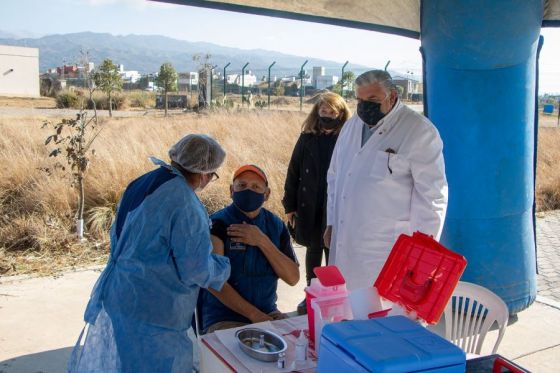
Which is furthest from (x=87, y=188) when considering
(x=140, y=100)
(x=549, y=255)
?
(x=140, y=100)

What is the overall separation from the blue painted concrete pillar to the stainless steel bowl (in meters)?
2.40

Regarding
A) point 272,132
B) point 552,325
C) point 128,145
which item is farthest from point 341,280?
point 272,132

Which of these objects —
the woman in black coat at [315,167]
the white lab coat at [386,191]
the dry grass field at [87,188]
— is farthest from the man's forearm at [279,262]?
the dry grass field at [87,188]

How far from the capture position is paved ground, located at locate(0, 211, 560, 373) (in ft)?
11.8

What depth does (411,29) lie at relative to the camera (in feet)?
15.6

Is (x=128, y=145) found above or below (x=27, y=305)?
above

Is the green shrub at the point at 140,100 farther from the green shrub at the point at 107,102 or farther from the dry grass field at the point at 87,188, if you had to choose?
the dry grass field at the point at 87,188

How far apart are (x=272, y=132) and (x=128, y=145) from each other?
12.0 ft

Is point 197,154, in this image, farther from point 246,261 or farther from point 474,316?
point 474,316

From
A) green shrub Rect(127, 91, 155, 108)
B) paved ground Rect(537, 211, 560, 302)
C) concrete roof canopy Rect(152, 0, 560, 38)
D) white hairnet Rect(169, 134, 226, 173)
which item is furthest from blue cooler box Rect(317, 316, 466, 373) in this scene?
green shrub Rect(127, 91, 155, 108)

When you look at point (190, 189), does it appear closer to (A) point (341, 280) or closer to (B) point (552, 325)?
(A) point (341, 280)

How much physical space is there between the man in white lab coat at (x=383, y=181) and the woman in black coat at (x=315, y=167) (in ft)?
2.76

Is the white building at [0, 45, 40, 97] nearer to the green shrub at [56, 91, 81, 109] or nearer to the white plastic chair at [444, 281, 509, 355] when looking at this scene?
the green shrub at [56, 91, 81, 109]

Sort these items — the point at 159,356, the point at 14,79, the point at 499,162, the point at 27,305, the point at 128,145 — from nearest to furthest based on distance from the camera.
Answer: the point at 159,356 < the point at 499,162 < the point at 27,305 < the point at 128,145 < the point at 14,79
